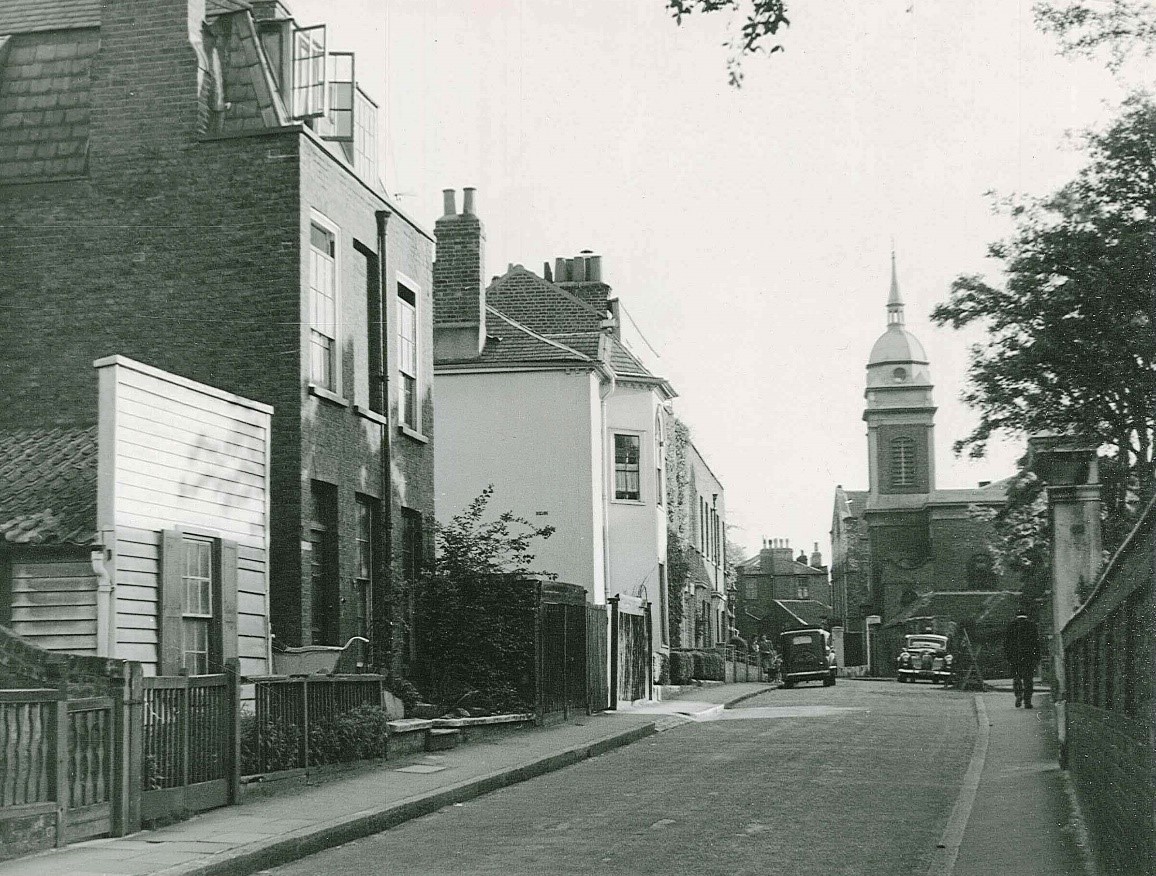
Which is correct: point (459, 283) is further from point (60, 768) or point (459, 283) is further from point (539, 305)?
point (60, 768)

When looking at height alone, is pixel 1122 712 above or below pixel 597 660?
above

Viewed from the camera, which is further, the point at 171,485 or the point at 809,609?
the point at 809,609

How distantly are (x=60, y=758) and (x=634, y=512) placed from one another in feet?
80.8

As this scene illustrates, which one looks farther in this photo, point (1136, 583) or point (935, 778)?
point (935, 778)

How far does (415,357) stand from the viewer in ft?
73.4

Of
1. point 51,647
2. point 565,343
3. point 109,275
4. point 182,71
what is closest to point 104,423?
point 51,647

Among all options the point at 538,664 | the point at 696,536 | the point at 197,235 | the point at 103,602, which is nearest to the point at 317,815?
the point at 103,602

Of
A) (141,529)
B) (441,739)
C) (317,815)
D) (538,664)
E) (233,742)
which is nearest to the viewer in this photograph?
(317,815)

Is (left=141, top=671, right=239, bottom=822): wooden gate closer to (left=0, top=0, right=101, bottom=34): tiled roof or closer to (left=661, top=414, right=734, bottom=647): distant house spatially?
(left=0, top=0, right=101, bottom=34): tiled roof

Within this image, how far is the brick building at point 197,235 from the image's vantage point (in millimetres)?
17688

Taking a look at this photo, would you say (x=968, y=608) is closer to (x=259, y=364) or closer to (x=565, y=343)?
(x=565, y=343)

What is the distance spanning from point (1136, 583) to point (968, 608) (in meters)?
75.3

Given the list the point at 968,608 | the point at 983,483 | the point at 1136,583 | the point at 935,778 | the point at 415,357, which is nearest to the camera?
the point at 1136,583

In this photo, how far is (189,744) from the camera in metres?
12.0
